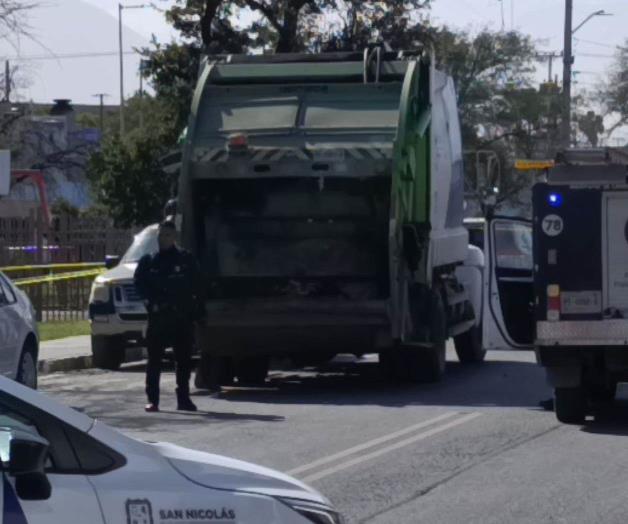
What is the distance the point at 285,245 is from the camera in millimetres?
17125

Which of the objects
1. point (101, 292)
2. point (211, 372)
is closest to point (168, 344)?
point (211, 372)

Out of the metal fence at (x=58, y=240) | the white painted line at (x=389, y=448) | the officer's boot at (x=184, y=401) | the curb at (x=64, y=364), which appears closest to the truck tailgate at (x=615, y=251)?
the white painted line at (x=389, y=448)

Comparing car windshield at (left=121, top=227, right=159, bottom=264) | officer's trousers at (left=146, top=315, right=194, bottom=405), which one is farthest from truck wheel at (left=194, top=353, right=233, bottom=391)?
car windshield at (left=121, top=227, right=159, bottom=264)

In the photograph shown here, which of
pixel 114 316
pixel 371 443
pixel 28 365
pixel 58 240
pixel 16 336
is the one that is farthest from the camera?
pixel 58 240

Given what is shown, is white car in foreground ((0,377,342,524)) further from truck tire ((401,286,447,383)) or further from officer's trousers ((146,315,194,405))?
truck tire ((401,286,447,383))

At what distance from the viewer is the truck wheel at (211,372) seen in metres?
17.2

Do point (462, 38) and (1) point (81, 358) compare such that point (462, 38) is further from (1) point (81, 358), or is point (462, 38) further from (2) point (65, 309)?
(1) point (81, 358)

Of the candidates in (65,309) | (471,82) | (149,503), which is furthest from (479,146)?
(149,503)

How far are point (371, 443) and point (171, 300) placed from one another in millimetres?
3148

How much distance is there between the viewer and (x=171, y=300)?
589 inches

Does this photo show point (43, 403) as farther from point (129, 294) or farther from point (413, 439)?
point (129, 294)

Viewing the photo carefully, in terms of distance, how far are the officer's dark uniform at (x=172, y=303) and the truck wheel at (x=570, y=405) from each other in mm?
3697

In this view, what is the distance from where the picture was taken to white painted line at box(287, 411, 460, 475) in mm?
11359

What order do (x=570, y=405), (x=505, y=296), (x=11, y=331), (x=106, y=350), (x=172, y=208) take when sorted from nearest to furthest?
(x=570, y=405), (x=505, y=296), (x=11, y=331), (x=172, y=208), (x=106, y=350)
